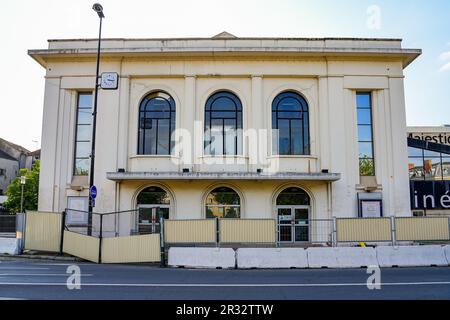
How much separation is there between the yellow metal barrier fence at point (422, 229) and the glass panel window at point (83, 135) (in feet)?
54.5

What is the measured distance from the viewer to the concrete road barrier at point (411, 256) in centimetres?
1377

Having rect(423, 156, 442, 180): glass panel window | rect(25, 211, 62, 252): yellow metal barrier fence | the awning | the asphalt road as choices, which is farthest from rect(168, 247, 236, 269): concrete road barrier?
rect(423, 156, 442, 180): glass panel window

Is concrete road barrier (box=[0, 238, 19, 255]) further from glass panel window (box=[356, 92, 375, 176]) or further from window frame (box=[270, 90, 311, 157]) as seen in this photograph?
glass panel window (box=[356, 92, 375, 176])

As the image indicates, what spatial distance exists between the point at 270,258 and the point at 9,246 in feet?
39.4

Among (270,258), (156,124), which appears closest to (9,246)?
(156,124)

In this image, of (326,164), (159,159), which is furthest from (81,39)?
(326,164)

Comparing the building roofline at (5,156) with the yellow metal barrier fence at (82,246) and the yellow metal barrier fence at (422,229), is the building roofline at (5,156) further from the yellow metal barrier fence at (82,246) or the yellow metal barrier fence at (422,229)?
the yellow metal barrier fence at (422,229)

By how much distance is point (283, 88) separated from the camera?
72.5 ft

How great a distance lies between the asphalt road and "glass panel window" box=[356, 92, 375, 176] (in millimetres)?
10033

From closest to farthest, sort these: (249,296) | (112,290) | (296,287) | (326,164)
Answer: (249,296), (112,290), (296,287), (326,164)

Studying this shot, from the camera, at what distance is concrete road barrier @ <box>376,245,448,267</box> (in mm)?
13773

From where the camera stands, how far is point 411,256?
13.9 m

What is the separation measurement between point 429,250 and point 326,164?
7.99 metres

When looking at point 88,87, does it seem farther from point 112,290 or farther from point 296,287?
point 296,287
